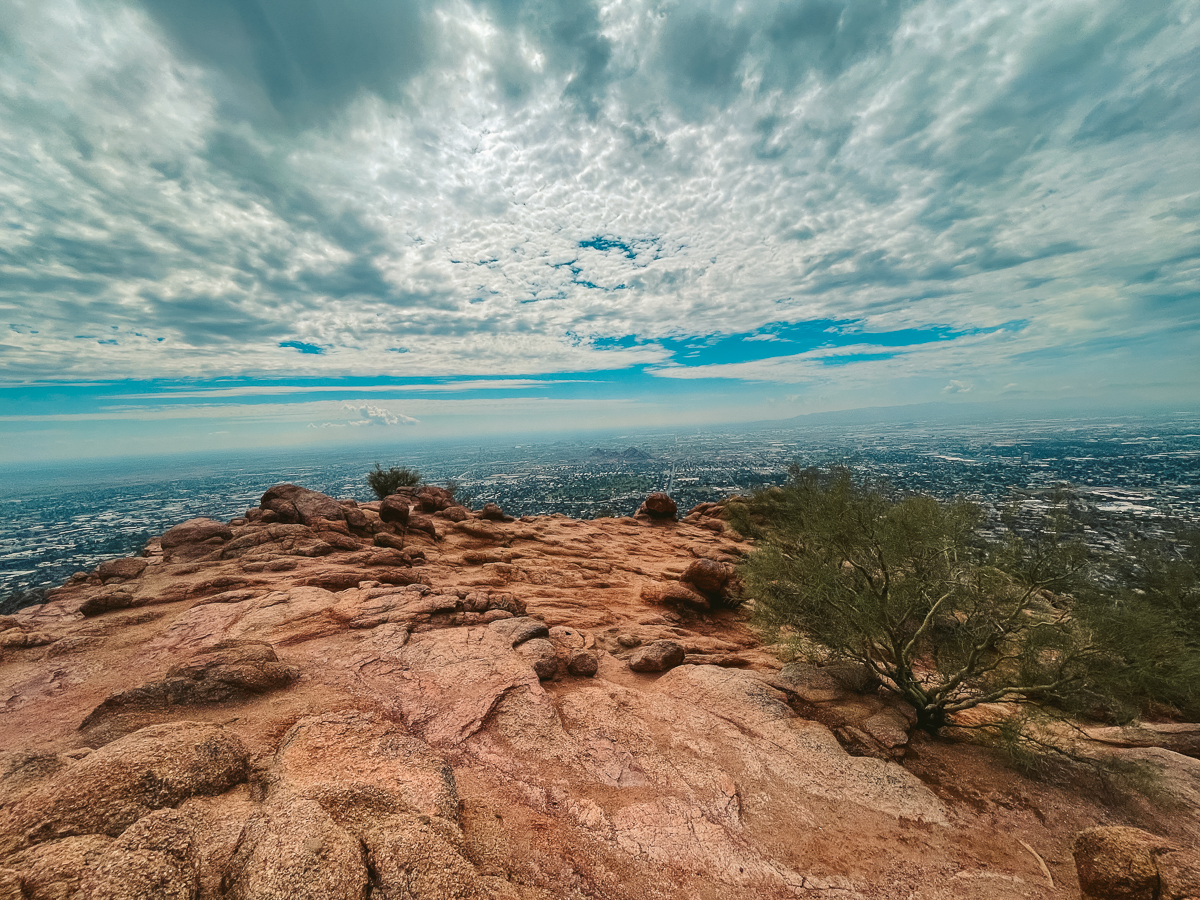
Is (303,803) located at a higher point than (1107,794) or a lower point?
higher

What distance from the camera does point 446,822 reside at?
507cm

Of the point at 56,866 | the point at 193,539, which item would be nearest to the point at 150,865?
the point at 56,866

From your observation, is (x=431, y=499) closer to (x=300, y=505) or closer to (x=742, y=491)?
(x=300, y=505)

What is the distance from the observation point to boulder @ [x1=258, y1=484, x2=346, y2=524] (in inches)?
811

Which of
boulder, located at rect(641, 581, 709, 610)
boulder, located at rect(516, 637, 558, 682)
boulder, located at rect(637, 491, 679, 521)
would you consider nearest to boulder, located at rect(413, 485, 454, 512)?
boulder, located at rect(637, 491, 679, 521)

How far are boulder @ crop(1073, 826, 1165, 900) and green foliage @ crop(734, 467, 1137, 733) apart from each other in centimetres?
276

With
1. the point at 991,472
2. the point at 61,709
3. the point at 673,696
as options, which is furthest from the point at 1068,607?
the point at 991,472

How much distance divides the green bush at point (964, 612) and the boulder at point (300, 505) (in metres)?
19.6

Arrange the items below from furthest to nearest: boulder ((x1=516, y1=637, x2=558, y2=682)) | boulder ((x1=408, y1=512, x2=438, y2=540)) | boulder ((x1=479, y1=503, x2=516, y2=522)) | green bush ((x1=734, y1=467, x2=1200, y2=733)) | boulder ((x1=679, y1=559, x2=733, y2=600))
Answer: boulder ((x1=479, y1=503, x2=516, y2=522)) → boulder ((x1=408, y1=512, x2=438, y2=540)) → boulder ((x1=679, y1=559, x2=733, y2=600)) → boulder ((x1=516, y1=637, x2=558, y2=682)) → green bush ((x1=734, y1=467, x2=1200, y2=733))

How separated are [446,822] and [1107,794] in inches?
471

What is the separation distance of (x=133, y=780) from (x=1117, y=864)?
39.4 ft

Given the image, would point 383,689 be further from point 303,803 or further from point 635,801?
point 635,801

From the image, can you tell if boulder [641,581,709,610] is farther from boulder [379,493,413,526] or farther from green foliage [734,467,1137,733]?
boulder [379,493,413,526]

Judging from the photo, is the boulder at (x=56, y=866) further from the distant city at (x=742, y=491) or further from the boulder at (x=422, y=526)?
the boulder at (x=422, y=526)
